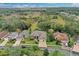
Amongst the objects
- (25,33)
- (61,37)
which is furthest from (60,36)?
(25,33)

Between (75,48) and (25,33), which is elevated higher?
(25,33)

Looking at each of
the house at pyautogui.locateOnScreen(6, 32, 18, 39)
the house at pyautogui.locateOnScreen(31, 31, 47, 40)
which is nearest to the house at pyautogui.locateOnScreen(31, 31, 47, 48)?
the house at pyautogui.locateOnScreen(31, 31, 47, 40)

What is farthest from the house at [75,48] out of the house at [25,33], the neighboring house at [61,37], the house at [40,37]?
the house at [25,33]

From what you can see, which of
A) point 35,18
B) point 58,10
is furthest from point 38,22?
point 58,10

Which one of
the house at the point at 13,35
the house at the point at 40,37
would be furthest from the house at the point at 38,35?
the house at the point at 13,35

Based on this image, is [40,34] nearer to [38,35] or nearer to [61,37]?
[38,35]

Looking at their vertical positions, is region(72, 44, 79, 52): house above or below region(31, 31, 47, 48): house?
below

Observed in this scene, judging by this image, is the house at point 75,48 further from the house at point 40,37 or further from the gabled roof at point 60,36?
the house at point 40,37

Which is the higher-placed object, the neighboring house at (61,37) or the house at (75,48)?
the neighboring house at (61,37)

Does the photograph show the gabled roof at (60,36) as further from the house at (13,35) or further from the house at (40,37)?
the house at (13,35)

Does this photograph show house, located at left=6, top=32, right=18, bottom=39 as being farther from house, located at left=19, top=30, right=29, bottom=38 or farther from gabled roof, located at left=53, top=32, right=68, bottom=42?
gabled roof, located at left=53, top=32, right=68, bottom=42
